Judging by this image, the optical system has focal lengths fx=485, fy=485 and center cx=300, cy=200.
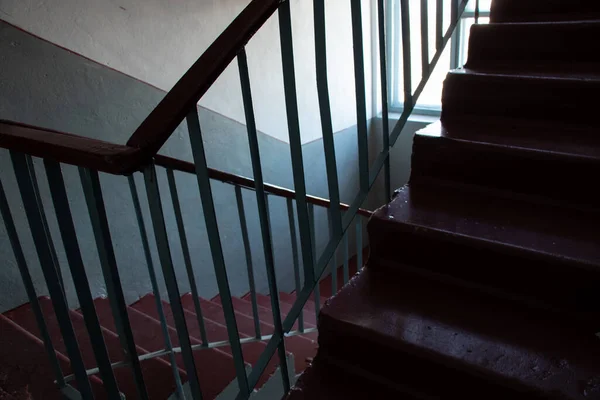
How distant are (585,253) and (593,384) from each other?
1.04ft

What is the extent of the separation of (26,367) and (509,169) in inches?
66.5

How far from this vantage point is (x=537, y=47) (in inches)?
68.3

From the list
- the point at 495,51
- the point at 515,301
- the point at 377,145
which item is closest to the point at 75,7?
the point at 495,51

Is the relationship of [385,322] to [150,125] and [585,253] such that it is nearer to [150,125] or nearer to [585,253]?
[585,253]

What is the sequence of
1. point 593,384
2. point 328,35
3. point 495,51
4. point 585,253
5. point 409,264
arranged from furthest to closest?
1. point 328,35
2. point 495,51
3. point 409,264
4. point 585,253
5. point 593,384

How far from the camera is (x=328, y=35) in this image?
4.32 metres

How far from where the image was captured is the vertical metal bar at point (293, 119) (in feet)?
3.48

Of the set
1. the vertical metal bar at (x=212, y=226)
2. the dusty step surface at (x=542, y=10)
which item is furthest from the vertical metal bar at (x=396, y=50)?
the vertical metal bar at (x=212, y=226)

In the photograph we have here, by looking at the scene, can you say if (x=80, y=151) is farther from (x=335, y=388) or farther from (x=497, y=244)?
(x=497, y=244)

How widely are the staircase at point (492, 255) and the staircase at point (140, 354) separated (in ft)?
1.89

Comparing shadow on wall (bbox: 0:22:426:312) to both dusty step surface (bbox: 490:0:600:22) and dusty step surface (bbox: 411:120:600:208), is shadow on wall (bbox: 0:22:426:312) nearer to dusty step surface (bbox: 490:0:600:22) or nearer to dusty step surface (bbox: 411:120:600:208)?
dusty step surface (bbox: 411:120:600:208)

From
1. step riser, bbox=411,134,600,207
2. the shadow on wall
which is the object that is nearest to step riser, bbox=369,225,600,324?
step riser, bbox=411,134,600,207

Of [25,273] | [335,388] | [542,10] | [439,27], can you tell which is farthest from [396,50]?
[25,273]

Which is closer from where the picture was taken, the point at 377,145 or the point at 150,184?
the point at 150,184
